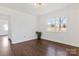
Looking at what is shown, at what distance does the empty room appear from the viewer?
281cm

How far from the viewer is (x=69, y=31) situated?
335cm

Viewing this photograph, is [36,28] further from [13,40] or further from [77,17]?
[77,17]

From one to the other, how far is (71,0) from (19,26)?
3.34m

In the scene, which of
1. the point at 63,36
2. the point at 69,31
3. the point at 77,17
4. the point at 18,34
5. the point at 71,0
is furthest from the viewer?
the point at 18,34

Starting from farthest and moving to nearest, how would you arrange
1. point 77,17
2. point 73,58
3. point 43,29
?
1. point 43,29
2. point 77,17
3. point 73,58

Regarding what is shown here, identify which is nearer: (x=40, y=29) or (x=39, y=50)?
(x=39, y=50)

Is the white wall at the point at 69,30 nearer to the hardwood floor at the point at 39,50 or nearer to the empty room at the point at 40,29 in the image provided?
the empty room at the point at 40,29

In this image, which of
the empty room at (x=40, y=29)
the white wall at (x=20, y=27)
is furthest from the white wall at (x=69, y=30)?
the white wall at (x=20, y=27)

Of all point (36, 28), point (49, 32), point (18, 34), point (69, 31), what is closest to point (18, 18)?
point (18, 34)

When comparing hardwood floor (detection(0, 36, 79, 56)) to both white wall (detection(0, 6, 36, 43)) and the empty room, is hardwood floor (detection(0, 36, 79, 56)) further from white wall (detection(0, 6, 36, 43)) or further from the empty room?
white wall (detection(0, 6, 36, 43))

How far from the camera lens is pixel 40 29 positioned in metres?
5.03

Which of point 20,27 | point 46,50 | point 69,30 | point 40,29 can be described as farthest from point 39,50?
point 40,29

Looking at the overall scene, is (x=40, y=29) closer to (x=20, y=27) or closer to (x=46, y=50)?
(x=20, y=27)

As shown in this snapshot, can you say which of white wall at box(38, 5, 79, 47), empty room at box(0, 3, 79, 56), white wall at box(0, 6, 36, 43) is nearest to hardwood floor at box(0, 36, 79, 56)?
empty room at box(0, 3, 79, 56)
